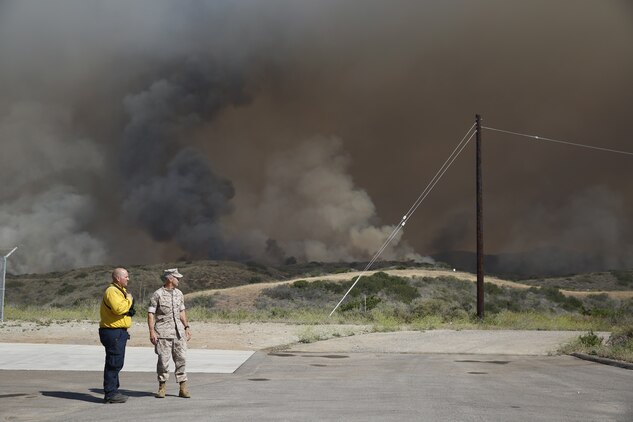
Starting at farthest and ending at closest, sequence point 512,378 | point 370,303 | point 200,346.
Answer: point 370,303 → point 200,346 → point 512,378

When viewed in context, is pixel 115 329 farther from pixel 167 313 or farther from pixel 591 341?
pixel 591 341

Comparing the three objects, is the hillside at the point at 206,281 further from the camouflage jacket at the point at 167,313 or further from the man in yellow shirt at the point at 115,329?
the man in yellow shirt at the point at 115,329

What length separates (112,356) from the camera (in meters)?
11.1

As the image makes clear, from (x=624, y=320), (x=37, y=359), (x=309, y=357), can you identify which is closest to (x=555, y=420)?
(x=309, y=357)

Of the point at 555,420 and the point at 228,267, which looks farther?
the point at 228,267

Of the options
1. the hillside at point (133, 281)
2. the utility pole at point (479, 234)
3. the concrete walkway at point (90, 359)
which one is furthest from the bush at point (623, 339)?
the hillside at point (133, 281)

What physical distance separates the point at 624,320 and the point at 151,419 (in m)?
29.5

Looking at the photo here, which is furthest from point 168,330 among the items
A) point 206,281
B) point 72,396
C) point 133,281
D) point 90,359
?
point 206,281

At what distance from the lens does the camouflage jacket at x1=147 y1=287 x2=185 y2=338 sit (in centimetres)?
1177

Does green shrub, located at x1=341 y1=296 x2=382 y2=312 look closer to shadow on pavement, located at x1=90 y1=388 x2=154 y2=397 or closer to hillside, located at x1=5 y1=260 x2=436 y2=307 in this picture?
hillside, located at x1=5 y1=260 x2=436 y2=307

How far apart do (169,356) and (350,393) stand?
293 centimetres

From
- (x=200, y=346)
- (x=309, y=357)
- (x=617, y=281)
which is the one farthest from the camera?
(x=617, y=281)

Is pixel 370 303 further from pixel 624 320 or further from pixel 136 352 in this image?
pixel 136 352

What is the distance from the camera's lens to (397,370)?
16.3m
